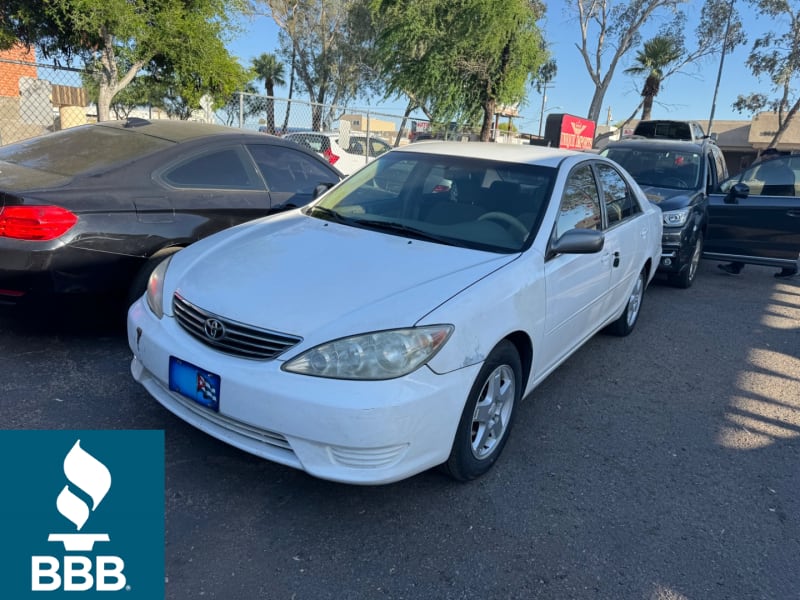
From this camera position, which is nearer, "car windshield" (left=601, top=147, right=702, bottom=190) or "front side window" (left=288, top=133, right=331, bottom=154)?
"car windshield" (left=601, top=147, right=702, bottom=190)

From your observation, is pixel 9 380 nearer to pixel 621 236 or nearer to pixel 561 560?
pixel 561 560

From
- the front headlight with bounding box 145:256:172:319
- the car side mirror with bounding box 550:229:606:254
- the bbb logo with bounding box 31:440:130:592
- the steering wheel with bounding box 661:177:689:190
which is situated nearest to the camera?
the bbb logo with bounding box 31:440:130:592

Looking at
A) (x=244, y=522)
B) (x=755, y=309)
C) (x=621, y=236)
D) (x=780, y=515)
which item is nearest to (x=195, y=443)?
(x=244, y=522)

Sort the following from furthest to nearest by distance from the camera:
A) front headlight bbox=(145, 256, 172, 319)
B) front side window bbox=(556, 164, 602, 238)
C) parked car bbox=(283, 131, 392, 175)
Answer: parked car bbox=(283, 131, 392, 175) → front side window bbox=(556, 164, 602, 238) → front headlight bbox=(145, 256, 172, 319)

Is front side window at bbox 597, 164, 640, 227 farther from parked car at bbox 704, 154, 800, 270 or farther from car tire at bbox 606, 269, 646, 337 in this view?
parked car at bbox 704, 154, 800, 270

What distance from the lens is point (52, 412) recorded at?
327cm

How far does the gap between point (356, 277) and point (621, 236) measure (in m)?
2.58

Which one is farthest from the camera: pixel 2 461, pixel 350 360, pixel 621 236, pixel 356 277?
pixel 621 236

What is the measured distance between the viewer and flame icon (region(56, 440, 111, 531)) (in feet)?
6.89

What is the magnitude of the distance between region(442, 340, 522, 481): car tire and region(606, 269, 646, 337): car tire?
98.1 inches

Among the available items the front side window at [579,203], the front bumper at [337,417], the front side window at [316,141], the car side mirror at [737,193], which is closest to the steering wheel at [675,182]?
the car side mirror at [737,193]

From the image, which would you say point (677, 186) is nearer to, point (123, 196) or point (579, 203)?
point (579, 203)

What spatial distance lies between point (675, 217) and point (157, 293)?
6186mm

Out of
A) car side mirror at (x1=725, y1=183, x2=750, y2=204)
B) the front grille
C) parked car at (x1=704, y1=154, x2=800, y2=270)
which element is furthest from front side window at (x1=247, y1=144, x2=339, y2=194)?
parked car at (x1=704, y1=154, x2=800, y2=270)
